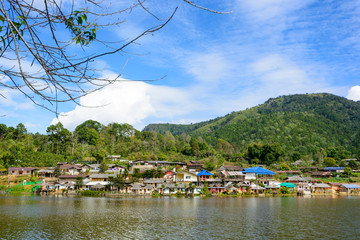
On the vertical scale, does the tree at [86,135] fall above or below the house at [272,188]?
above

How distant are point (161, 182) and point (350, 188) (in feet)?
141

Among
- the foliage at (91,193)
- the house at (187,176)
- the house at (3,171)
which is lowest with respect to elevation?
the foliage at (91,193)

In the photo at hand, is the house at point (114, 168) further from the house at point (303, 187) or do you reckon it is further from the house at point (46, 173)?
the house at point (303, 187)

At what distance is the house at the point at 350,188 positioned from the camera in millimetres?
60094

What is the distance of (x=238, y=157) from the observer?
8600cm

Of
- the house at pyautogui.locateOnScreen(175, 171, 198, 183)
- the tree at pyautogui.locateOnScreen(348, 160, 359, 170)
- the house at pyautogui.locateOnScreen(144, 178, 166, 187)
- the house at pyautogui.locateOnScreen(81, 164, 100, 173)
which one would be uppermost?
the tree at pyautogui.locateOnScreen(348, 160, 359, 170)

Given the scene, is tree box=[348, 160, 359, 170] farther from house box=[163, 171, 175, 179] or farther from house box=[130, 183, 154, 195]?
house box=[130, 183, 154, 195]

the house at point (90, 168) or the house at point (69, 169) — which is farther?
the house at point (90, 168)

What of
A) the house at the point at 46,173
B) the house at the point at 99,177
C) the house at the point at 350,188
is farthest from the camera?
the house at the point at 46,173

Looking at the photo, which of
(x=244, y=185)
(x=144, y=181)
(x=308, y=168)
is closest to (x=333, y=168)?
(x=308, y=168)

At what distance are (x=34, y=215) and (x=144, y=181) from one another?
104ft

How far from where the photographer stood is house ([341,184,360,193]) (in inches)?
2366

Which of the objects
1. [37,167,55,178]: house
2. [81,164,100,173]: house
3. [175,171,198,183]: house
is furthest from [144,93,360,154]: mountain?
[37,167,55,178]: house

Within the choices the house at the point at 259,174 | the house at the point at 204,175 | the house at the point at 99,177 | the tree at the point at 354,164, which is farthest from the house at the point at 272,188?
the house at the point at 99,177
